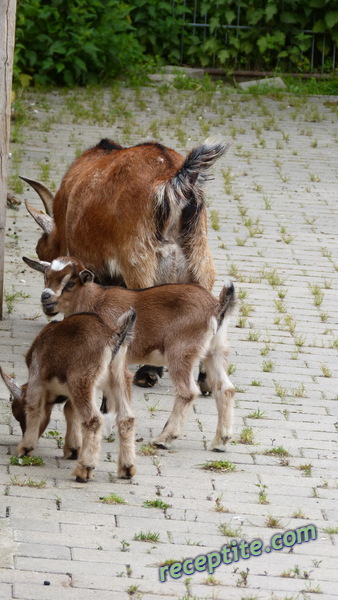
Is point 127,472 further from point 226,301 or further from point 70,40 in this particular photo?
point 70,40

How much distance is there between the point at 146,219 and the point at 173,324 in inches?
46.8

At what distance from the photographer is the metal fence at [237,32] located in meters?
18.9

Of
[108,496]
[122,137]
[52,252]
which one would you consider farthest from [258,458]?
[122,137]

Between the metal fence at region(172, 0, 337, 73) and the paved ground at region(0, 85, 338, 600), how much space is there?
6124 millimetres

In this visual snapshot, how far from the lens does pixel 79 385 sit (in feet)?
17.7

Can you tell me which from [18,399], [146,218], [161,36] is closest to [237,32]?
[161,36]

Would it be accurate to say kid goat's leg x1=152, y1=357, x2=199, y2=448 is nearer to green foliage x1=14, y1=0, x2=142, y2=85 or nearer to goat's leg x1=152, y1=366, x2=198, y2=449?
goat's leg x1=152, y1=366, x2=198, y2=449

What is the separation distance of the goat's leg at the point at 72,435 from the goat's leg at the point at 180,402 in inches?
21.4

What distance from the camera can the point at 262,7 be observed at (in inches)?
744

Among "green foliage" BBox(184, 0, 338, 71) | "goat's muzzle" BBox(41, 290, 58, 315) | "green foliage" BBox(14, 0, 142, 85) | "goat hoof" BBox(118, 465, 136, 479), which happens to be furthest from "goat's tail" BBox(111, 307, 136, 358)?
"green foliage" BBox(184, 0, 338, 71)

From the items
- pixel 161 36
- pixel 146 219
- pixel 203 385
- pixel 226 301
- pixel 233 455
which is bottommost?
pixel 233 455

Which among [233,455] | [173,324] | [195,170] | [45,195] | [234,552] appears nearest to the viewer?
[234,552]

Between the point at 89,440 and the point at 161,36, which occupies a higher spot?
the point at 161,36

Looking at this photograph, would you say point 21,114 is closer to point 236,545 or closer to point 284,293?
point 284,293
